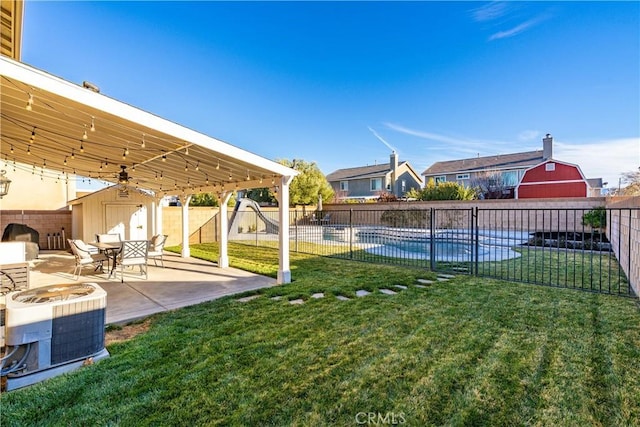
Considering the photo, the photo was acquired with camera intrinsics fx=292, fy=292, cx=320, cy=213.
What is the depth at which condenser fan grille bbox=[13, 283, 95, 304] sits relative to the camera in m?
2.71

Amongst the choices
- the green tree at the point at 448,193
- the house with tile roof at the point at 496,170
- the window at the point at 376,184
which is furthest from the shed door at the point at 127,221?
the window at the point at 376,184

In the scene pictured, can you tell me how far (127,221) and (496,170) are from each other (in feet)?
91.3

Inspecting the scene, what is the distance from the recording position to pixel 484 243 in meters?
10.4

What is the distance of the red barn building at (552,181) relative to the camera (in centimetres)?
2175

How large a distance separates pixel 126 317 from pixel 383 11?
12588 millimetres

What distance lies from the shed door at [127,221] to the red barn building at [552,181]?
26.0 metres

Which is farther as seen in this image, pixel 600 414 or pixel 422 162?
pixel 422 162

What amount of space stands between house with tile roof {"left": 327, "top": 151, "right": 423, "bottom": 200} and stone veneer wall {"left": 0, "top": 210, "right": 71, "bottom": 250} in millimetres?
21510

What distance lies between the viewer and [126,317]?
4348mm

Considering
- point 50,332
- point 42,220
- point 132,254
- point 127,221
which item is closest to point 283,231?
point 132,254

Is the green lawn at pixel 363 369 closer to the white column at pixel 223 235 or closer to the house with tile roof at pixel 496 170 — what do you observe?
the white column at pixel 223 235

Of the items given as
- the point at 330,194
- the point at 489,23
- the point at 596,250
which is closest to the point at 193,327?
the point at 489,23

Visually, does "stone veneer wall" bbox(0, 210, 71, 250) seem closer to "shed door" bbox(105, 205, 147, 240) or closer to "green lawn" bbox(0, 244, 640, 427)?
"shed door" bbox(105, 205, 147, 240)

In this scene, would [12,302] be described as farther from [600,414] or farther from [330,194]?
[330,194]
